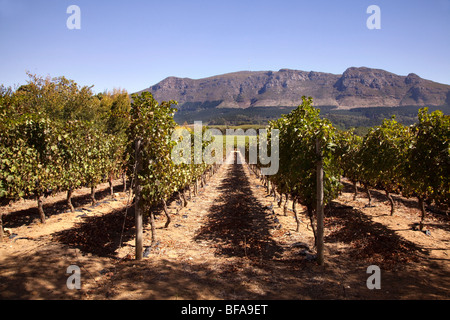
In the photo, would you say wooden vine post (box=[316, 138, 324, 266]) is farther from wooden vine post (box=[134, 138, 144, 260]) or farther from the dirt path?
wooden vine post (box=[134, 138, 144, 260])

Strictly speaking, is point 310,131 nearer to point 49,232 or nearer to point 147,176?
point 147,176

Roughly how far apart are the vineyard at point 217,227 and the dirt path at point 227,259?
0.05 m

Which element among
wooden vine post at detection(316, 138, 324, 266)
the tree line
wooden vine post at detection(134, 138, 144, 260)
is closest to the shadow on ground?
wooden vine post at detection(316, 138, 324, 266)

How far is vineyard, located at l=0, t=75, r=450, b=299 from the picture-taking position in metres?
6.37

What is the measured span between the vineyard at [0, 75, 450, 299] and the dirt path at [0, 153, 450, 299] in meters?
0.05

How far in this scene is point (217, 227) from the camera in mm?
12211

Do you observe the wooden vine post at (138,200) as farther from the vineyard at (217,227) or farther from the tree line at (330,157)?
the tree line at (330,157)

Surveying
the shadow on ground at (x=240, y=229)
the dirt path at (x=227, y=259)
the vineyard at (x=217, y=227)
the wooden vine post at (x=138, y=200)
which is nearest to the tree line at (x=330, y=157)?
the vineyard at (x=217, y=227)

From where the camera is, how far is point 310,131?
7.97 m

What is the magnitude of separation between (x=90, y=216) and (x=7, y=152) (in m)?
5.22

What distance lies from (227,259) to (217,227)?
12.6ft

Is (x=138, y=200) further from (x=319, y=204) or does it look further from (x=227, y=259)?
(x=319, y=204)

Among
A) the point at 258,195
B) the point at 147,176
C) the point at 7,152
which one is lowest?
the point at 258,195
